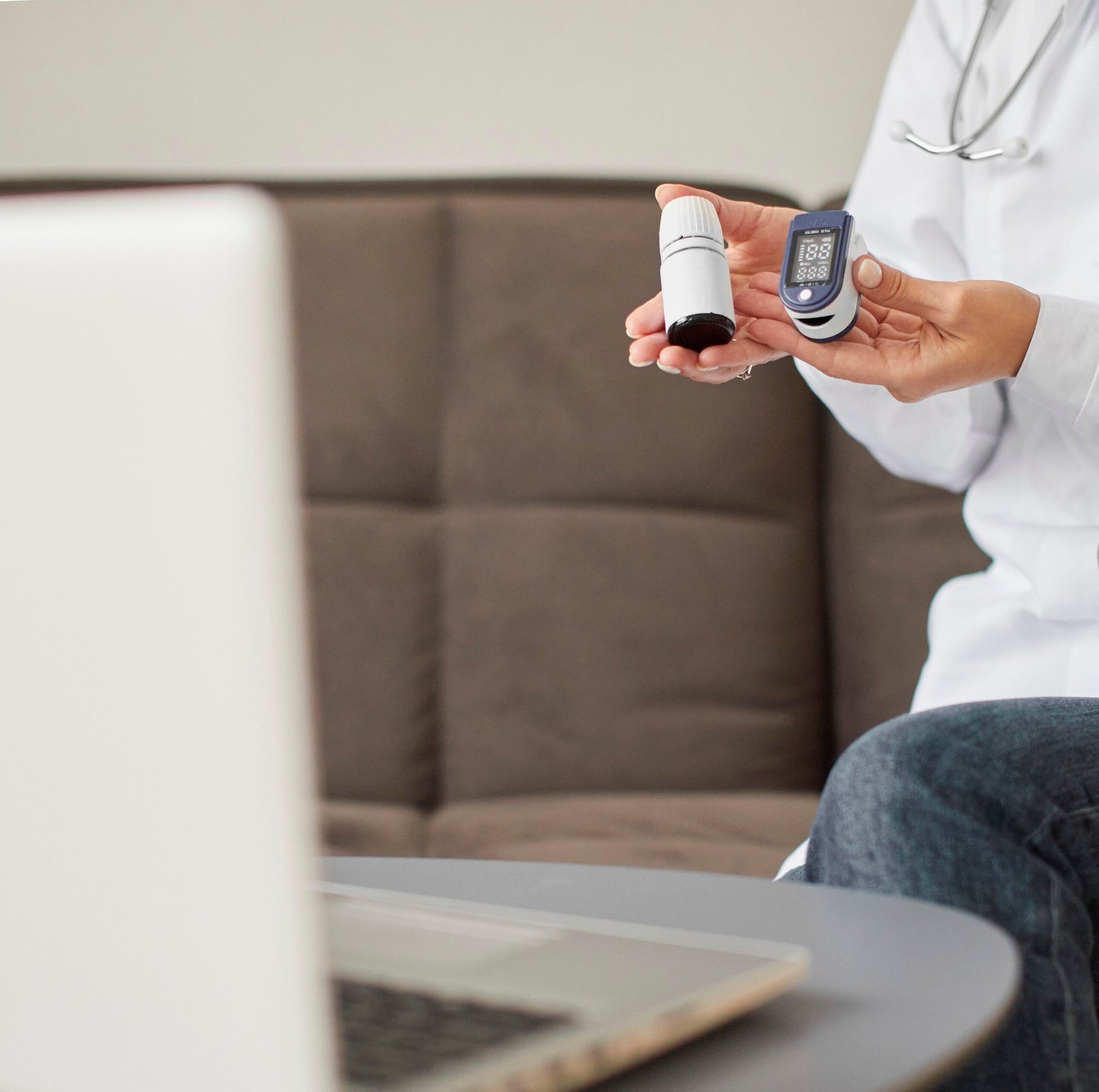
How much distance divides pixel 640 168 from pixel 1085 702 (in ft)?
3.98

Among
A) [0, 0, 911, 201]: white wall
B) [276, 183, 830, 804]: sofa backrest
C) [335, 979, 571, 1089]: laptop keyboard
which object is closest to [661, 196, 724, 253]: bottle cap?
[335, 979, 571, 1089]: laptop keyboard

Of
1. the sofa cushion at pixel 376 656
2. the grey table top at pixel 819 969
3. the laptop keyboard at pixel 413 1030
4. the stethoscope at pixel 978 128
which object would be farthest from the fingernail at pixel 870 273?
the sofa cushion at pixel 376 656

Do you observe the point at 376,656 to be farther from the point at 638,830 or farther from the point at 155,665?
the point at 155,665

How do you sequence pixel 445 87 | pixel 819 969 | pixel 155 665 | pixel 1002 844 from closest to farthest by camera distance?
pixel 155 665, pixel 819 969, pixel 1002 844, pixel 445 87

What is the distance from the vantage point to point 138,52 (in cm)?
171

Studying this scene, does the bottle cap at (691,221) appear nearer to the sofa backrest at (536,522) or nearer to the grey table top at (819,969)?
the grey table top at (819,969)

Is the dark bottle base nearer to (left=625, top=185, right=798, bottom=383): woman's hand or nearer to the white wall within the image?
(left=625, top=185, right=798, bottom=383): woman's hand

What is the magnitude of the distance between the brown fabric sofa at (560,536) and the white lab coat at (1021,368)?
434 millimetres

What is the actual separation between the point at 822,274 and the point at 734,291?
123 millimetres

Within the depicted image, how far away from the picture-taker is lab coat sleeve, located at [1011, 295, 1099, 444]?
75 cm

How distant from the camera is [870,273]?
71 cm

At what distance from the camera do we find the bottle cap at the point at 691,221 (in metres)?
0.73

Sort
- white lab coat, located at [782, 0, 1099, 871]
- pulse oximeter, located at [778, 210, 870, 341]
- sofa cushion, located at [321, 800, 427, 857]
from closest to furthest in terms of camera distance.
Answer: pulse oximeter, located at [778, 210, 870, 341], white lab coat, located at [782, 0, 1099, 871], sofa cushion, located at [321, 800, 427, 857]

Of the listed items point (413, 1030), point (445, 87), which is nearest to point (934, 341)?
point (413, 1030)
